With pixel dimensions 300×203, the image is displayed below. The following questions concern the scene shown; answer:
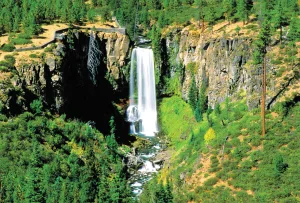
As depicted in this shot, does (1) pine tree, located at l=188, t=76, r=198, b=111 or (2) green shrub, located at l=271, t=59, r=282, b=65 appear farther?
(1) pine tree, located at l=188, t=76, r=198, b=111

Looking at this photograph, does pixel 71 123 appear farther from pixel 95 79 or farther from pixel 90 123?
pixel 95 79

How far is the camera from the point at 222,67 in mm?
86000

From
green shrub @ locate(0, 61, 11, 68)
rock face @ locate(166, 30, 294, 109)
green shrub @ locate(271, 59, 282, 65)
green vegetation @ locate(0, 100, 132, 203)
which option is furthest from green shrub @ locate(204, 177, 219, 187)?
green shrub @ locate(0, 61, 11, 68)

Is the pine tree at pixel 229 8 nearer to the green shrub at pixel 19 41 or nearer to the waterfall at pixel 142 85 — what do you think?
the waterfall at pixel 142 85

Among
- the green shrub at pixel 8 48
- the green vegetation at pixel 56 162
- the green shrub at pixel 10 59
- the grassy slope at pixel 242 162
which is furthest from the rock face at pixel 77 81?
the grassy slope at pixel 242 162

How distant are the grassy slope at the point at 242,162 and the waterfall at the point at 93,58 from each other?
29528mm

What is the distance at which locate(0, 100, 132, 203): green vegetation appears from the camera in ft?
184

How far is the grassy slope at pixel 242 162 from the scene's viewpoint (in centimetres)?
5544

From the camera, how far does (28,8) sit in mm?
111625

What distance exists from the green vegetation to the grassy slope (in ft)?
30.6

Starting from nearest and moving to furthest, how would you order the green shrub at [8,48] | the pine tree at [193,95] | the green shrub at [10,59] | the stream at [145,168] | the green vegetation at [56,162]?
the green vegetation at [56,162] → the stream at [145,168] → the green shrub at [10,59] → the green shrub at [8,48] → the pine tree at [193,95]

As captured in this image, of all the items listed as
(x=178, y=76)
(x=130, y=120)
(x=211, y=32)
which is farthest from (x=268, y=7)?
(x=130, y=120)

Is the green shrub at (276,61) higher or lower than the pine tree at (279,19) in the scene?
lower

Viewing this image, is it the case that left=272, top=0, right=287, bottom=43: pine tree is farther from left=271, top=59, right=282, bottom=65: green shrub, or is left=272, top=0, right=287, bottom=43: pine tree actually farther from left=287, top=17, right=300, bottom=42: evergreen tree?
left=271, top=59, right=282, bottom=65: green shrub
